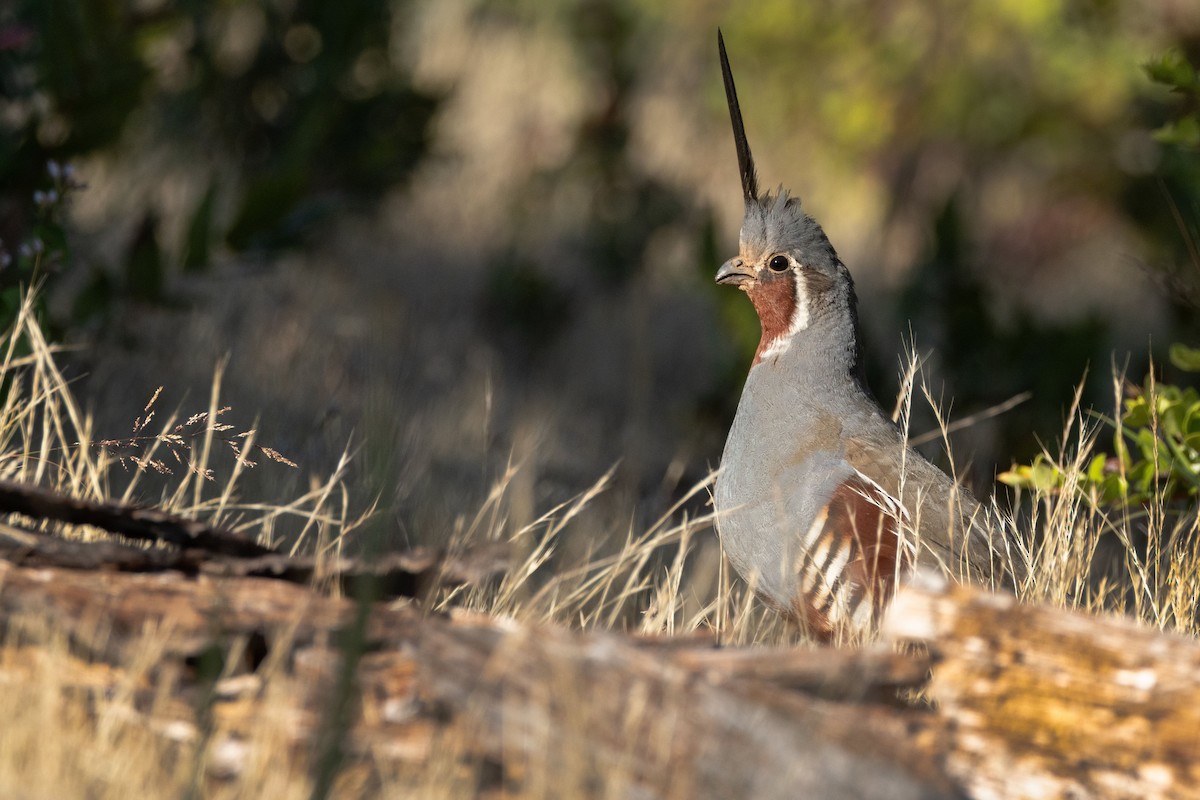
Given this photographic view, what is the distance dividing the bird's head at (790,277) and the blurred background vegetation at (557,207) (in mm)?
446

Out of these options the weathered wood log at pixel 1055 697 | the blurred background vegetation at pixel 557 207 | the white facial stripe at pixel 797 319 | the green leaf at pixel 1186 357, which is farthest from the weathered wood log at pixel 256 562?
the green leaf at pixel 1186 357

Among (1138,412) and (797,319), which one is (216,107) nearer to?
(797,319)

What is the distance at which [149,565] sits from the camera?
2.47 metres

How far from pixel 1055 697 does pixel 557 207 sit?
9.66m

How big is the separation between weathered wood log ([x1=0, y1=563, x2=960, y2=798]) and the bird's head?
157 centimetres

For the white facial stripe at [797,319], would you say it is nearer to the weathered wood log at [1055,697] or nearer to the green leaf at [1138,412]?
the green leaf at [1138,412]

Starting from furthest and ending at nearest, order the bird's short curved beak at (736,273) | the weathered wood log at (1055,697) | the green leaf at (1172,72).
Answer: the bird's short curved beak at (736,273) → the green leaf at (1172,72) → the weathered wood log at (1055,697)

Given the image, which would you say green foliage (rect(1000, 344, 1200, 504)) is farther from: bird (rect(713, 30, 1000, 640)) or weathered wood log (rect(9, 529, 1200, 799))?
weathered wood log (rect(9, 529, 1200, 799))

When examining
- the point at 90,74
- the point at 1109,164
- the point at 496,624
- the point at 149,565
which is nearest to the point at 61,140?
the point at 90,74

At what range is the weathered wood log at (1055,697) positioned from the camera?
222cm

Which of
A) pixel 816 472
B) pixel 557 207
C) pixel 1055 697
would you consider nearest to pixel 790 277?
pixel 816 472

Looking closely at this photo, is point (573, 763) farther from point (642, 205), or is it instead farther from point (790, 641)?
point (642, 205)

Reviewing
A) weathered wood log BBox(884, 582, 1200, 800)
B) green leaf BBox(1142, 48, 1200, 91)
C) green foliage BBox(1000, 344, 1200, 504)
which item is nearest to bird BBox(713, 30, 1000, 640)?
green foliage BBox(1000, 344, 1200, 504)

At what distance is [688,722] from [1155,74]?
8.64 feet
